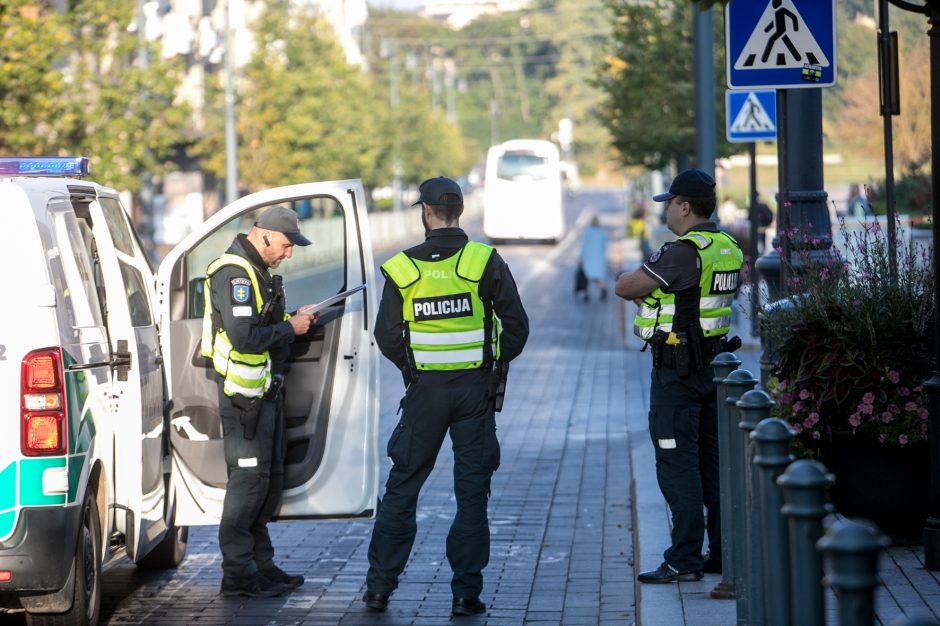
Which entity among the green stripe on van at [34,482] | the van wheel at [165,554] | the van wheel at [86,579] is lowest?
the van wheel at [165,554]

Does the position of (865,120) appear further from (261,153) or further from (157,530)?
(261,153)

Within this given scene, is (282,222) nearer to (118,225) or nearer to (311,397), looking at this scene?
(118,225)

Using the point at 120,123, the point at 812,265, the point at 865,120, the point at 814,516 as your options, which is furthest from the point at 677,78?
the point at 814,516

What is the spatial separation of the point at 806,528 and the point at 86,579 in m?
3.61

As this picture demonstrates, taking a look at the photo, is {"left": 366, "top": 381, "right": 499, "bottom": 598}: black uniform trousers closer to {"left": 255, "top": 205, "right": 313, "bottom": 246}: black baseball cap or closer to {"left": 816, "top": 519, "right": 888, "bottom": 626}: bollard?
{"left": 255, "top": 205, "right": 313, "bottom": 246}: black baseball cap

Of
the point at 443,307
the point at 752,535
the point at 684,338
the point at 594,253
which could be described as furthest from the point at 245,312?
the point at 594,253

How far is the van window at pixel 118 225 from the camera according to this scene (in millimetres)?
7207

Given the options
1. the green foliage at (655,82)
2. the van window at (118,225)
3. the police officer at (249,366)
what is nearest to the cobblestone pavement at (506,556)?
the police officer at (249,366)

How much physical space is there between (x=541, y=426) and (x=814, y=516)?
10.6 meters

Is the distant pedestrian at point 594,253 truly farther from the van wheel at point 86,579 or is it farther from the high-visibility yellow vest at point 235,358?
the van wheel at point 86,579

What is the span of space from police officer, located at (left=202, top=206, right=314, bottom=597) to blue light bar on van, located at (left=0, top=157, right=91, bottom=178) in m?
0.76

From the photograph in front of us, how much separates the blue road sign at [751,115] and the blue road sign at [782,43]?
8036 millimetres

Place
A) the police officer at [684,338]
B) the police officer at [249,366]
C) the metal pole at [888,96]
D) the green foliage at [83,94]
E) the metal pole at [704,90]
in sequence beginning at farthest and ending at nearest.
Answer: the green foliage at [83,94]
the metal pole at [704,90]
the metal pole at [888,96]
the police officer at [249,366]
the police officer at [684,338]

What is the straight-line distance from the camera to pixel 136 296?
746 cm
